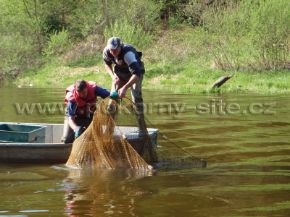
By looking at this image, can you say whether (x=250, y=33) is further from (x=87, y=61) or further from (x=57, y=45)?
(x=57, y=45)

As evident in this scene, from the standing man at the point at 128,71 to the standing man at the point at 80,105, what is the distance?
1.38 ft

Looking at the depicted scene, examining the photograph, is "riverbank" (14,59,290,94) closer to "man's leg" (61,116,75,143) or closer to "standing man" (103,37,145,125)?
"standing man" (103,37,145,125)

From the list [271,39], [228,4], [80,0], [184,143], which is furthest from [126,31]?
[184,143]

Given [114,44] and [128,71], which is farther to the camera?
[128,71]

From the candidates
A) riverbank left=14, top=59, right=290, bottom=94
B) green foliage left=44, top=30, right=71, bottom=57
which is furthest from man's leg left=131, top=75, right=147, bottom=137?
green foliage left=44, top=30, right=71, bottom=57

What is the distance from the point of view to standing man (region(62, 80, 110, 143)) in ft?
33.0

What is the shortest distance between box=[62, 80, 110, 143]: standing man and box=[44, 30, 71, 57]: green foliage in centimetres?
3794

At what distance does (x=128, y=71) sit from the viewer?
404 inches

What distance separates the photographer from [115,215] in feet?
21.3

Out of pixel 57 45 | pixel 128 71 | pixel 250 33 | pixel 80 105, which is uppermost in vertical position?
pixel 57 45

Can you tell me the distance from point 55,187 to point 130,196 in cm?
132

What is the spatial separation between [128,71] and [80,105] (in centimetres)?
109

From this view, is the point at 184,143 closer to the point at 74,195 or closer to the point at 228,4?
the point at 74,195

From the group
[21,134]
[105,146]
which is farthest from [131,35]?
[105,146]
